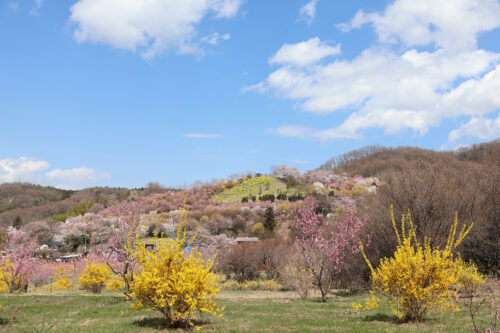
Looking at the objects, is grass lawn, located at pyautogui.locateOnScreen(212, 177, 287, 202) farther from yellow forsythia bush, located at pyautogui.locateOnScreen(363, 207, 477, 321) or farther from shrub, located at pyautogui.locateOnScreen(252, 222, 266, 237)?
yellow forsythia bush, located at pyautogui.locateOnScreen(363, 207, 477, 321)

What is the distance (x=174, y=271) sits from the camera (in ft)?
26.9

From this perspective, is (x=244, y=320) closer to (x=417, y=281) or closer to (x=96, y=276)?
(x=417, y=281)

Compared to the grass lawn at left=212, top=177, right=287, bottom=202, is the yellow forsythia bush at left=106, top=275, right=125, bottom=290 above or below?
below

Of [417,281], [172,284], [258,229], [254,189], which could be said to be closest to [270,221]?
[258,229]

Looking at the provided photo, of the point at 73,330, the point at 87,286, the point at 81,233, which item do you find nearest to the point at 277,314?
the point at 73,330

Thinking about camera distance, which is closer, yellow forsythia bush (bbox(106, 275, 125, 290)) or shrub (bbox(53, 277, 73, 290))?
yellow forsythia bush (bbox(106, 275, 125, 290))

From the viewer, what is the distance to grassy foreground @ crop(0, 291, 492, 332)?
8352mm

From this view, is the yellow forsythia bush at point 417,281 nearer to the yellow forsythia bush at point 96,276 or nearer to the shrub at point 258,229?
the yellow forsythia bush at point 96,276

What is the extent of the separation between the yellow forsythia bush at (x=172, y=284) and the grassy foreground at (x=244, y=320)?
509mm

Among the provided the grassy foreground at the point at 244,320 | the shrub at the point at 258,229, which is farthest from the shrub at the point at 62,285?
the shrub at the point at 258,229

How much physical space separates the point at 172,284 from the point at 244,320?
9.00ft

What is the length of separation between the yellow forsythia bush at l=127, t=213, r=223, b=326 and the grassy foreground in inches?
20.0

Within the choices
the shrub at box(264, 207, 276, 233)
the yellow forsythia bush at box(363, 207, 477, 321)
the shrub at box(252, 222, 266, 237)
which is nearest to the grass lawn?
the shrub at box(264, 207, 276, 233)

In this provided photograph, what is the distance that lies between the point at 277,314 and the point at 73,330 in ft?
17.6
